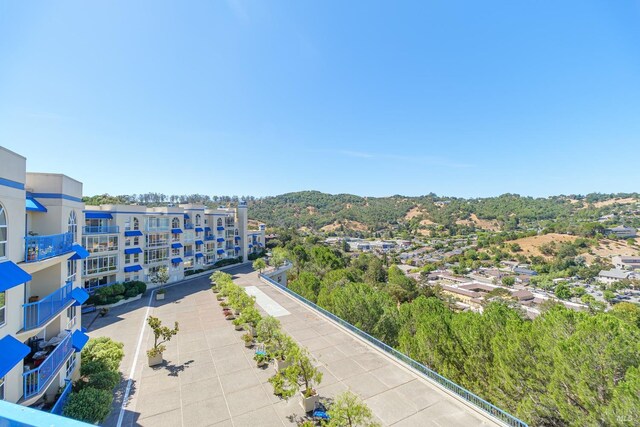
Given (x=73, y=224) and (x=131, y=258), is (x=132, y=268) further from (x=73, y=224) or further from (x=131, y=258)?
(x=73, y=224)

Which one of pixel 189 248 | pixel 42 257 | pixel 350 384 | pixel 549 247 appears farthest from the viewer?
pixel 549 247

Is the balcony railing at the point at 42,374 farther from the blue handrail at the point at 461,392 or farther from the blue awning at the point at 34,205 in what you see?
the blue handrail at the point at 461,392

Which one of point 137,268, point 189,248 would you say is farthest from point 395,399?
Result: point 189,248

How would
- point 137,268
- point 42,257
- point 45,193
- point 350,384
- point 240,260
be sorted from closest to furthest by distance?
point 42,257 < point 45,193 < point 350,384 < point 137,268 < point 240,260

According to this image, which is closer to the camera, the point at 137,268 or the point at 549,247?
the point at 137,268

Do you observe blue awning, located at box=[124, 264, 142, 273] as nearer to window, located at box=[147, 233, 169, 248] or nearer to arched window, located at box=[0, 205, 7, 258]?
window, located at box=[147, 233, 169, 248]

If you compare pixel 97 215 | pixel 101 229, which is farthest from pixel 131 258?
pixel 97 215

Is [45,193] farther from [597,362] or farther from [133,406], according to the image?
[597,362]

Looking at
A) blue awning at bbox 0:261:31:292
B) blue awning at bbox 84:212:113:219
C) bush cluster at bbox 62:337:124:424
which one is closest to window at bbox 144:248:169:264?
blue awning at bbox 84:212:113:219
